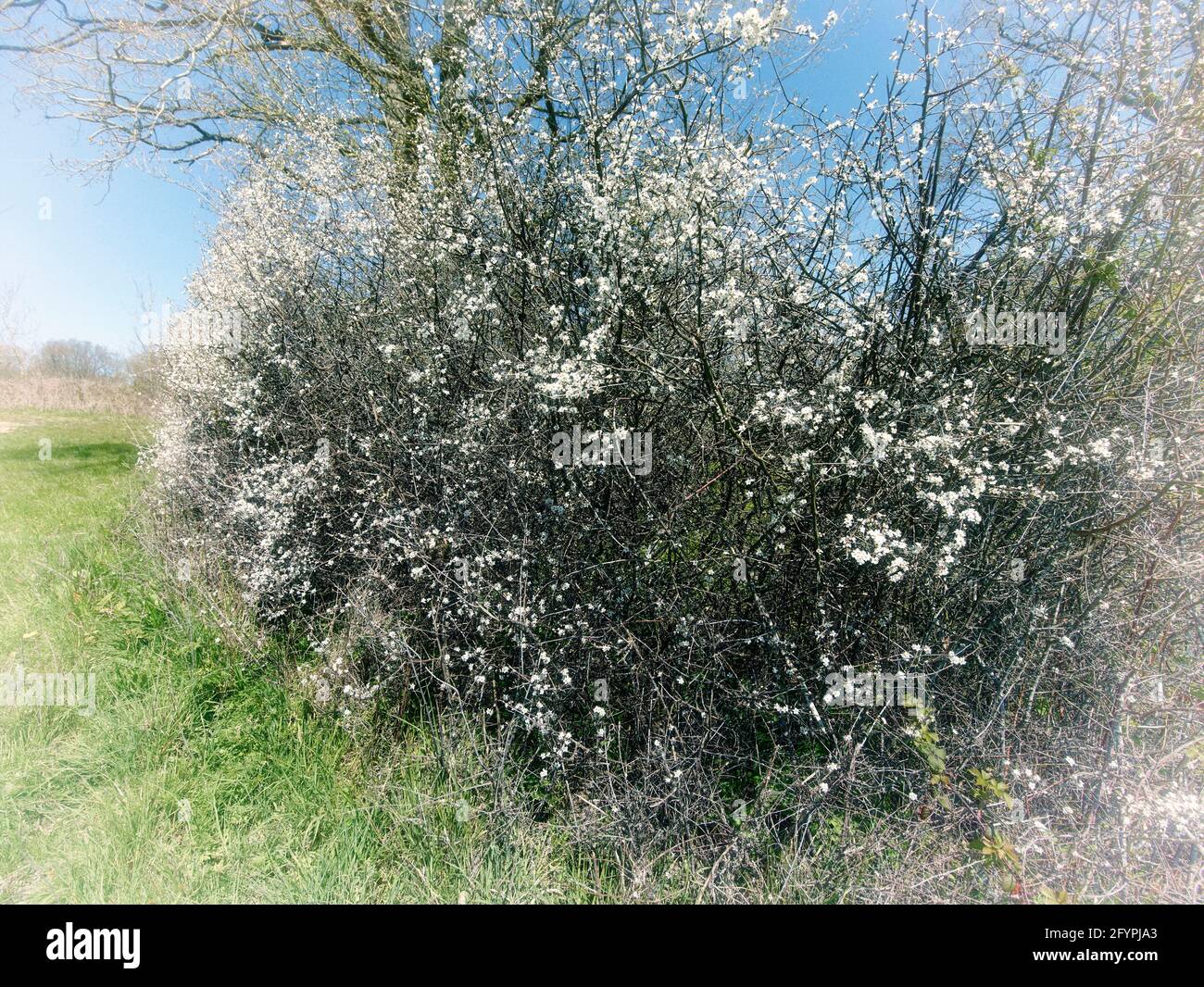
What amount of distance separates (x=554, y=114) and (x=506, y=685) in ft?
13.3

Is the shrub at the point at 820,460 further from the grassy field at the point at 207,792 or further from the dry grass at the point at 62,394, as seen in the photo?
the dry grass at the point at 62,394

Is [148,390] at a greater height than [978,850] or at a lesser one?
greater

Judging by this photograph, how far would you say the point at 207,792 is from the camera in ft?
11.2

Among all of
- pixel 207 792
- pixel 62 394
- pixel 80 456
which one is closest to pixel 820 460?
pixel 207 792

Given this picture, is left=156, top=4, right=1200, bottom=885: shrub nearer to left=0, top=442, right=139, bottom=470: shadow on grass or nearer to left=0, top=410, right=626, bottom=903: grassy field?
left=0, top=410, right=626, bottom=903: grassy field

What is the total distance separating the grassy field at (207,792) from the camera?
9.39 feet

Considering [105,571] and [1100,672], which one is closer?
[1100,672]

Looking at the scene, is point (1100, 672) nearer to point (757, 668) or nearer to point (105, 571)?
point (757, 668)

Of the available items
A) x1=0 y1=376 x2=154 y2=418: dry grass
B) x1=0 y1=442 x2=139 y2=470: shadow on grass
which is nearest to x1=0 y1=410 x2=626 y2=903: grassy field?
x1=0 y1=442 x2=139 y2=470: shadow on grass

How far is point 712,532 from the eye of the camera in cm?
339

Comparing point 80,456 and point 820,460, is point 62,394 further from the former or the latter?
point 820,460

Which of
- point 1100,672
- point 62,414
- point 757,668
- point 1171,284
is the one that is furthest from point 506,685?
point 62,414

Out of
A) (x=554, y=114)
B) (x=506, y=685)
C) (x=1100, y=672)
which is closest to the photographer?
(x=1100, y=672)

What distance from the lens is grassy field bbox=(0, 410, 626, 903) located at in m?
2.86
